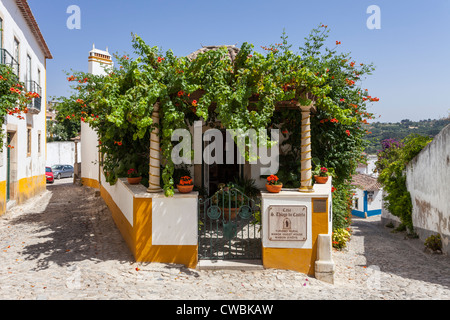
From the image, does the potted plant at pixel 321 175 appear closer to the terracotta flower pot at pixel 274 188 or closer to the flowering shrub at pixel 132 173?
the terracotta flower pot at pixel 274 188

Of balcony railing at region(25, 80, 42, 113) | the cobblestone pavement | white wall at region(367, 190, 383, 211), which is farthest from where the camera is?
white wall at region(367, 190, 383, 211)

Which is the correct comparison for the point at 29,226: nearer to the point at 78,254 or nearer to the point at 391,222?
the point at 78,254

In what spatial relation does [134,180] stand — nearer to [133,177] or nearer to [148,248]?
[133,177]

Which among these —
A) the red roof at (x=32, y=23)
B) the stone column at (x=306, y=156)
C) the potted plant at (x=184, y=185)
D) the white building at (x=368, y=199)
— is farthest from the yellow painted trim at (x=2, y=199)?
the white building at (x=368, y=199)

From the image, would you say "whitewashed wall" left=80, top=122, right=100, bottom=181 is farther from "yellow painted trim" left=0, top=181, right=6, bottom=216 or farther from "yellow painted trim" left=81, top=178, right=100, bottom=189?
"yellow painted trim" left=0, top=181, right=6, bottom=216

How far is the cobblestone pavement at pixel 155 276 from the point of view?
15.1 feet

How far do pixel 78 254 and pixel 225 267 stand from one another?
8.62ft

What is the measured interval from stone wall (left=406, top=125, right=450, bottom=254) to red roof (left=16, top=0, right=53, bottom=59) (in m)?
13.0

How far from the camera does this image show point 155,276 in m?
5.18

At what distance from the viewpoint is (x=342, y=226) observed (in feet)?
25.7

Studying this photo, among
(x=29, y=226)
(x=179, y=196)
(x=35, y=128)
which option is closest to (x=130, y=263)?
(x=179, y=196)

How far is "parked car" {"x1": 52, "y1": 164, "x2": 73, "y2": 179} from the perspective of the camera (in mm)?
26484

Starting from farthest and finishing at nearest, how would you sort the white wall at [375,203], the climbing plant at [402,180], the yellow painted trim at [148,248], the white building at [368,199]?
the white wall at [375,203]
the white building at [368,199]
the climbing plant at [402,180]
the yellow painted trim at [148,248]

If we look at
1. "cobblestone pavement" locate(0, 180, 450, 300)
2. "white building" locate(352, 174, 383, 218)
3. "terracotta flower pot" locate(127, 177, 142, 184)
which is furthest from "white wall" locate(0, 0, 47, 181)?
"white building" locate(352, 174, 383, 218)
